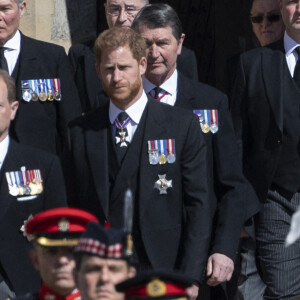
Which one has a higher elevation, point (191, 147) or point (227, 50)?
point (191, 147)

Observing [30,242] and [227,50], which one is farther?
[227,50]

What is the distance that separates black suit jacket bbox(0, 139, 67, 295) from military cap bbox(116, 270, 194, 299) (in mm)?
1813

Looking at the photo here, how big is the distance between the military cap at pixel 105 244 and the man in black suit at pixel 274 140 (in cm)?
225

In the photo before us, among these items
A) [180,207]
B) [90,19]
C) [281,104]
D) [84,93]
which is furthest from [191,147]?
[90,19]

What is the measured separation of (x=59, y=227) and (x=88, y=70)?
2.27 meters

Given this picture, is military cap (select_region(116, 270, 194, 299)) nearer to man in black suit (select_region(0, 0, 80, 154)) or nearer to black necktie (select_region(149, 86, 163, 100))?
black necktie (select_region(149, 86, 163, 100))

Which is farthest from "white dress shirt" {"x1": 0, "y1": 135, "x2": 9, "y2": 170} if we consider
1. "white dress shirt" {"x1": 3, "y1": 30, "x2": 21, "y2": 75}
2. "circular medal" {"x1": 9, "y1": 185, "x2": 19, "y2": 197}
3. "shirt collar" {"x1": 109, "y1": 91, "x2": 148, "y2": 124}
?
"white dress shirt" {"x1": 3, "y1": 30, "x2": 21, "y2": 75}

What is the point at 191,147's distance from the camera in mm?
6918

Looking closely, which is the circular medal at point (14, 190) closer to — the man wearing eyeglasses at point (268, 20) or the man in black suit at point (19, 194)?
the man in black suit at point (19, 194)

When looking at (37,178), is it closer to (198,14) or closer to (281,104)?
(281,104)

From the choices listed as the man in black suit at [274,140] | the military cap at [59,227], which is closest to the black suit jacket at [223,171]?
the man in black suit at [274,140]

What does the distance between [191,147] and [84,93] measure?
4.18 feet

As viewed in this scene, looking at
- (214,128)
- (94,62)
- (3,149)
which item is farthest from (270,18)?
(3,149)

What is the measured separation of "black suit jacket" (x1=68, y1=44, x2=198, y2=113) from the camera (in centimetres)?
795
